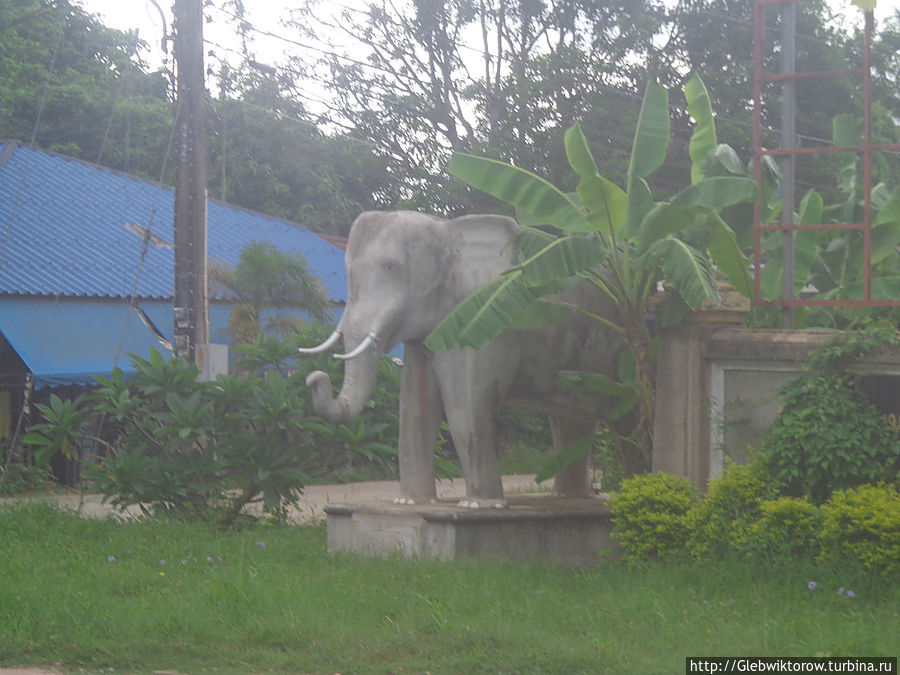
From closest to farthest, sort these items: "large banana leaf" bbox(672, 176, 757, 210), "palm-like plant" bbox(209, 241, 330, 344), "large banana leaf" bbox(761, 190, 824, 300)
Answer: "large banana leaf" bbox(672, 176, 757, 210) → "large banana leaf" bbox(761, 190, 824, 300) → "palm-like plant" bbox(209, 241, 330, 344)

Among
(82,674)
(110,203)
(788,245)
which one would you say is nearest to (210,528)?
(82,674)

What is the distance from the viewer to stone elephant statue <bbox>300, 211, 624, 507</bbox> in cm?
887

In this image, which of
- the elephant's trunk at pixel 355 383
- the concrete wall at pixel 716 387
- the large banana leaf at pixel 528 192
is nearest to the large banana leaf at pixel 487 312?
the large banana leaf at pixel 528 192

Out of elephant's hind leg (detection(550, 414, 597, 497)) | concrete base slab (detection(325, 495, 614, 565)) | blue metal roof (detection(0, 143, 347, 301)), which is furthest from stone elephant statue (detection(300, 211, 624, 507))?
blue metal roof (detection(0, 143, 347, 301))

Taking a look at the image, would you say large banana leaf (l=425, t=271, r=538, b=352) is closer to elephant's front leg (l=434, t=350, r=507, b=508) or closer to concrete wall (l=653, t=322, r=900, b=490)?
elephant's front leg (l=434, t=350, r=507, b=508)

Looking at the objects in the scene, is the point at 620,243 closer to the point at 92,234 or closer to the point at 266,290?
the point at 266,290

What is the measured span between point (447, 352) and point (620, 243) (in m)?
1.48

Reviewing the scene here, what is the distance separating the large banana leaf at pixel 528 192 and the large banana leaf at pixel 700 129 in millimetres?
1334

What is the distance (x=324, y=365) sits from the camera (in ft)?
36.3

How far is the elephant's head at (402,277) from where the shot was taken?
878 cm

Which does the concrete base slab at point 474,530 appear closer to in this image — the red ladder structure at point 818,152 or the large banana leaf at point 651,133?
the red ladder structure at point 818,152

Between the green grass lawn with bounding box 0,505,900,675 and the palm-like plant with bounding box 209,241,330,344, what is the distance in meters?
8.53

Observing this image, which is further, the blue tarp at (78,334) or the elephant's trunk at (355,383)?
the blue tarp at (78,334)

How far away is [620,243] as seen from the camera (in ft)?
28.9
